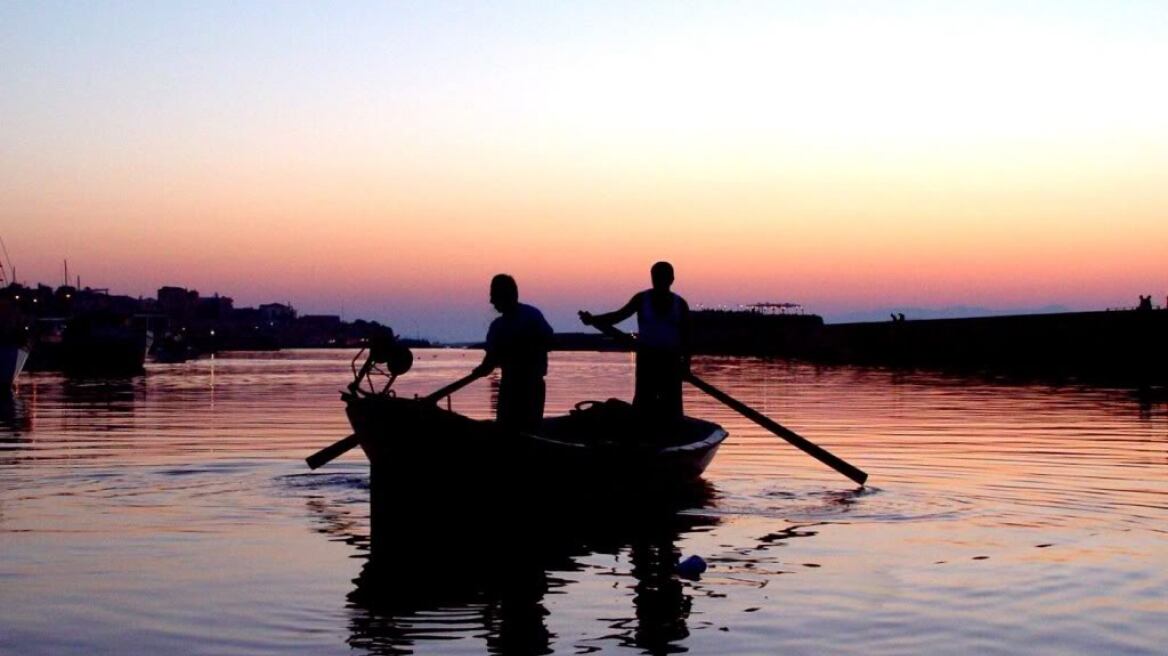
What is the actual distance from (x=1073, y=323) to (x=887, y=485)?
197 feet

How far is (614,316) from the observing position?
16.6m

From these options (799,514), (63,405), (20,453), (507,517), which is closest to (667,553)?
(507,517)

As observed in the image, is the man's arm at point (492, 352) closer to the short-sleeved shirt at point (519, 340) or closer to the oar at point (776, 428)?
the short-sleeved shirt at point (519, 340)

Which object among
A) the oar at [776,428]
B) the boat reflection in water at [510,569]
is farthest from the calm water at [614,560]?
Answer: the oar at [776,428]

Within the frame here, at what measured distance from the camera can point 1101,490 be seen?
16.1 metres

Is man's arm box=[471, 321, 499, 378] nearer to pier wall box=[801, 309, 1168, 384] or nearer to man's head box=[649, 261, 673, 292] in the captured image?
man's head box=[649, 261, 673, 292]

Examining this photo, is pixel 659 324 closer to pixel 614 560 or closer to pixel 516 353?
pixel 516 353

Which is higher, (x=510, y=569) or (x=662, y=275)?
(x=662, y=275)

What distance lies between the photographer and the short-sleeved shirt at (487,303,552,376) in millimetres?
13727

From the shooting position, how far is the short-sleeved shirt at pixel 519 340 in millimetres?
13727

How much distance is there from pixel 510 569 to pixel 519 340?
3.13 meters

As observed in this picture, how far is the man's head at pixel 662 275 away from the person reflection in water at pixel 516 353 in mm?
2571

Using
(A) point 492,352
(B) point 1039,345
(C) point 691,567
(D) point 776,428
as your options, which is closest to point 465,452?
(A) point 492,352

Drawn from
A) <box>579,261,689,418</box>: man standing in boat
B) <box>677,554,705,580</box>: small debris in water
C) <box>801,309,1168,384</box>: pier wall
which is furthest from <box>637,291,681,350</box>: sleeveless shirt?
<box>801,309,1168,384</box>: pier wall
